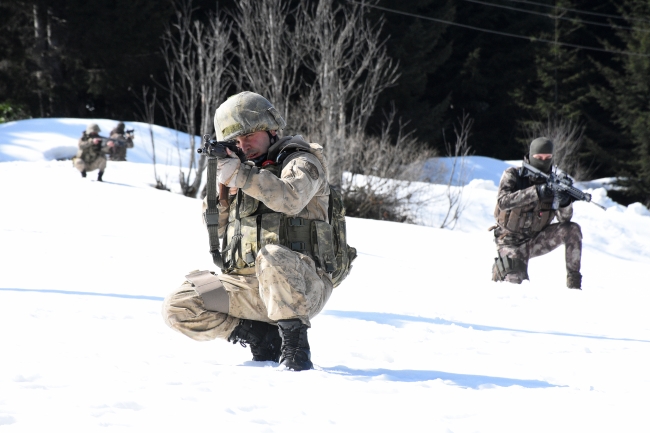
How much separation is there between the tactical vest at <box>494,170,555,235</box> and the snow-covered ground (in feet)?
2.06

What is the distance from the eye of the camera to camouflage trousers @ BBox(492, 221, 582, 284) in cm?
809

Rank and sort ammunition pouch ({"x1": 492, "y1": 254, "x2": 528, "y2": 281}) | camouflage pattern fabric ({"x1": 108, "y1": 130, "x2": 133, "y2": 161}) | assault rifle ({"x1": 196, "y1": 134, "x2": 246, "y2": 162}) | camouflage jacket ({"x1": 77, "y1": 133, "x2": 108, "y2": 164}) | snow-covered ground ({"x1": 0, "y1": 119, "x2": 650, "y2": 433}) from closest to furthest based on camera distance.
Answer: snow-covered ground ({"x1": 0, "y1": 119, "x2": 650, "y2": 433})
assault rifle ({"x1": 196, "y1": 134, "x2": 246, "y2": 162})
ammunition pouch ({"x1": 492, "y1": 254, "x2": 528, "y2": 281})
camouflage jacket ({"x1": 77, "y1": 133, "x2": 108, "y2": 164})
camouflage pattern fabric ({"x1": 108, "y1": 130, "x2": 133, "y2": 161})

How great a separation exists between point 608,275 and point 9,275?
6.65 m

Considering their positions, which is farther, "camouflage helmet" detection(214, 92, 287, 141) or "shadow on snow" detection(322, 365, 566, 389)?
"camouflage helmet" detection(214, 92, 287, 141)

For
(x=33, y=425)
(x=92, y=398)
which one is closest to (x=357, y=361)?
(x=92, y=398)

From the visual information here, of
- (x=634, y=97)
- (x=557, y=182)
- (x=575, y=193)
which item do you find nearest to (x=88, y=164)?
(x=557, y=182)

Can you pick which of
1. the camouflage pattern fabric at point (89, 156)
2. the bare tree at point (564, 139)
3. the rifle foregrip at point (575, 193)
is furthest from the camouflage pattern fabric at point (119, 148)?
the bare tree at point (564, 139)

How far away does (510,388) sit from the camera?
358 centimetres

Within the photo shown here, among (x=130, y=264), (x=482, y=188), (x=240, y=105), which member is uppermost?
(x=240, y=105)

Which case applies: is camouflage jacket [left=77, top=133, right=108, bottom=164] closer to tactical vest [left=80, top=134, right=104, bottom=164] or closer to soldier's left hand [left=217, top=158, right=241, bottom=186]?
tactical vest [left=80, top=134, right=104, bottom=164]

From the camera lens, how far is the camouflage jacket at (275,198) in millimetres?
3582

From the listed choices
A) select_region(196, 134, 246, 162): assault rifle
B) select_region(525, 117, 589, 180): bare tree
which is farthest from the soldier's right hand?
select_region(525, 117, 589, 180): bare tree

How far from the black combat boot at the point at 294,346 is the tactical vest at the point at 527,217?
4.90 meters

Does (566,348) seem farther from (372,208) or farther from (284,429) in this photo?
(372,208)
